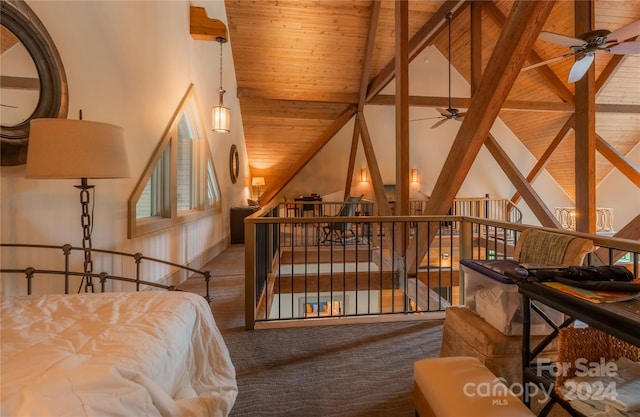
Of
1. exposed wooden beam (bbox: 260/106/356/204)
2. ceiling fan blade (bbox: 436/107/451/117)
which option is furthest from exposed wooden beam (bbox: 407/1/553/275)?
exposed wooden beam (bbox: 260/106/356/204)

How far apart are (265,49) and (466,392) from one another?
21.0ft

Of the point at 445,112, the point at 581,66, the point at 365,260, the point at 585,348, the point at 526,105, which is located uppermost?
the point at 526,105

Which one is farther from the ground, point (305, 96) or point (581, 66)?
point (305, 96)

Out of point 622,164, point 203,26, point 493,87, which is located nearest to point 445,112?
point 622,164

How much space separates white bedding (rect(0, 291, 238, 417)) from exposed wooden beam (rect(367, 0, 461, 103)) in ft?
19.2

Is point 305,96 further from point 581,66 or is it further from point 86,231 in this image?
point 86,231

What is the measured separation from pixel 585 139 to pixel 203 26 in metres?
5.12

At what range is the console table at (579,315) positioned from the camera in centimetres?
84

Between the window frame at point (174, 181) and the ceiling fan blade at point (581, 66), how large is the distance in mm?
4488

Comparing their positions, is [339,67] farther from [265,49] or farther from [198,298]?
[198,298]

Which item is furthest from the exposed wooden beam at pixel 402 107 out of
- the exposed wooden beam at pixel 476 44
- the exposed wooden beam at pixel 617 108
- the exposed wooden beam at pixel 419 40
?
the exposed wooden beam at pixel 617 108

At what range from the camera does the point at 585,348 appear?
1143mm

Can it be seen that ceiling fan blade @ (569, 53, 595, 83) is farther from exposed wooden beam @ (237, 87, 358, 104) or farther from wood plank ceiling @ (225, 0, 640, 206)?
exposed wooden beam @ (237, 87, 358, 104)

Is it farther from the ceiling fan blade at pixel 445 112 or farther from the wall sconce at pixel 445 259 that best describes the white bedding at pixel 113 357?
the wall sconce at pixel 445 259
